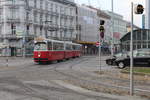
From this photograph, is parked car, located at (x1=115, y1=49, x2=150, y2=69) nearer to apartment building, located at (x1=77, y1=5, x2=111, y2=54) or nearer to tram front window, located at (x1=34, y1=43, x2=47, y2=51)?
tram front window, located at (x1=34, y1=43, x2=47, y2=51)

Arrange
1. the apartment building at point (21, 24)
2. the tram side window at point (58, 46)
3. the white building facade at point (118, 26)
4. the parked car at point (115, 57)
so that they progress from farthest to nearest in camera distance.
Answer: the white building facade at point (118, 26) → the apartment building at point (21, 24) → the tram side window at point (58, 46) → the parked car at point (115, 57)

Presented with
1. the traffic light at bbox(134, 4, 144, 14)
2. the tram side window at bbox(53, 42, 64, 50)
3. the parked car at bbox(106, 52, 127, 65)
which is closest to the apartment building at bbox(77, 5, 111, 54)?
the tram side window at bbox(53, 42, 64, 50)

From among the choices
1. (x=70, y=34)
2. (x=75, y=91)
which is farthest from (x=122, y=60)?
(x=70, y=34)

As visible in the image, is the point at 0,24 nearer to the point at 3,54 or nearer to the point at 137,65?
the point at 3,54

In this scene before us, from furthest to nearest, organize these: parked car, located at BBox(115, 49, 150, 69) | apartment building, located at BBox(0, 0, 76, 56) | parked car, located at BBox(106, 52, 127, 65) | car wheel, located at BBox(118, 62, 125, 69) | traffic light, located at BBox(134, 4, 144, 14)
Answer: apartment building, located at BBox(0, 0, 76, 56) < parked car, located at BBox(106, 52, 127, 65) < car wheel, located at BBox(118, 62, 125, 69) < parked car, located at BBox(115, 49, 150, 69) < traffic light, located at BBox(134, 4, 144, 14)

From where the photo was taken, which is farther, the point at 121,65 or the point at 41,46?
the point at 41,46

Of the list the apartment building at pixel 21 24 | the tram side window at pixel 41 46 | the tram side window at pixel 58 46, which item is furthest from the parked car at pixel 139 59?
the apartment building at pixel 21 24

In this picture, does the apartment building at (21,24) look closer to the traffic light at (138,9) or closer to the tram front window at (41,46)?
the tram front window at (41,46)

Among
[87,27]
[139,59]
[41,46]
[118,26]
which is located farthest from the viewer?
[118,26]

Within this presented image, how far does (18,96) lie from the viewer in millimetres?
10141

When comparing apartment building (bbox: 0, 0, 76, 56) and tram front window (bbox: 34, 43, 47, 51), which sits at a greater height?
apartment building (bbox: 0, 0, 76, 56)

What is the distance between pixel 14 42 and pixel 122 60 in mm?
43202

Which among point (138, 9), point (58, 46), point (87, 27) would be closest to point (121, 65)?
point (58, 46)

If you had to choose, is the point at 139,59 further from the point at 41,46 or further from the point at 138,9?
the point at 138,9
